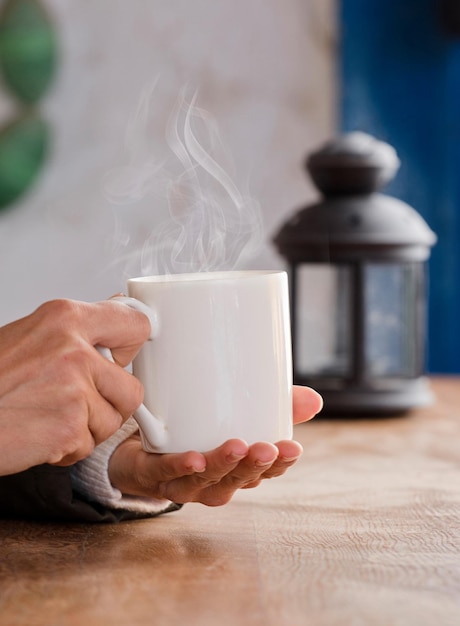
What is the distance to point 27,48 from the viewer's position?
2564 millimetres

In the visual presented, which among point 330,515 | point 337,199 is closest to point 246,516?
point 330,515

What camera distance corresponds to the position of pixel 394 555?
0.69 m

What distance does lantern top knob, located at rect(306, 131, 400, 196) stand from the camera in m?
1.53

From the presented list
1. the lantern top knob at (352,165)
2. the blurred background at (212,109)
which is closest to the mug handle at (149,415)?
the lantern top knob at (352,165)

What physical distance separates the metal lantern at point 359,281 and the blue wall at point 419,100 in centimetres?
86

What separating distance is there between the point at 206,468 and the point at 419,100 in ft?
6.13

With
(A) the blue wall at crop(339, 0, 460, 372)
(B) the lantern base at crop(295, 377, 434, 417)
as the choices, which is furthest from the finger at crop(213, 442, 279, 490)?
(A) the blue wall at crop(339, 0, 460, 372)

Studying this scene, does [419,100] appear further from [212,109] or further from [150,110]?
[150,110]

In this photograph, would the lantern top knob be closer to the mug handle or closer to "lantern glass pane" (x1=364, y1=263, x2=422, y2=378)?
"lantern glass pane" (x1=364, y1=263, x2=422, y2=378)

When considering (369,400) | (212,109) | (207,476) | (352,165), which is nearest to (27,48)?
(212,109)

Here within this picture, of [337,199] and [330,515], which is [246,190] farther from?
[330,515]

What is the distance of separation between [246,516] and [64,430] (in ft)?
0.70

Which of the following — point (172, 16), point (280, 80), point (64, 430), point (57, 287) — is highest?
point (172, 16)

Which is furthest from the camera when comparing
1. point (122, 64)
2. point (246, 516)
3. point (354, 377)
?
point (122, 64)
